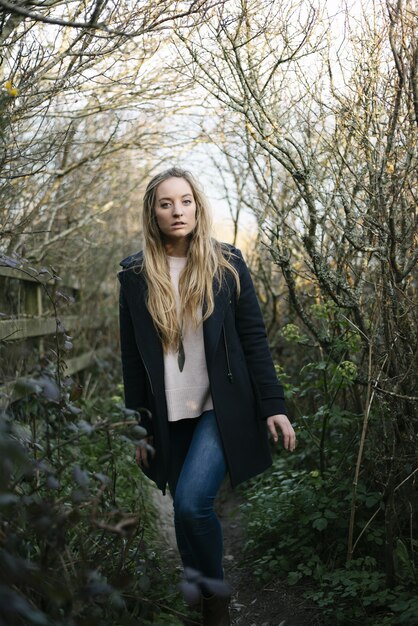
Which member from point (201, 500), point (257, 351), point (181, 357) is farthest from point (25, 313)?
point (201, 500)

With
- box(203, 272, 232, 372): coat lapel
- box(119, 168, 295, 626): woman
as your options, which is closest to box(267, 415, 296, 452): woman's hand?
box(119, 168, 295, 626): woman

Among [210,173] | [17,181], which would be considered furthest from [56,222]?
[17,181]

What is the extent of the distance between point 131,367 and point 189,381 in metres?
0.35

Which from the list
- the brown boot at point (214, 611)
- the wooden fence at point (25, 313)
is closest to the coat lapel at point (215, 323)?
the brown boot at point (214, 611)

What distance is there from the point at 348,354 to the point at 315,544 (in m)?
1.07

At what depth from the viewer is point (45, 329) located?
5.49 m

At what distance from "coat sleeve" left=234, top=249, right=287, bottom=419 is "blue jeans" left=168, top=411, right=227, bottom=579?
0.26m

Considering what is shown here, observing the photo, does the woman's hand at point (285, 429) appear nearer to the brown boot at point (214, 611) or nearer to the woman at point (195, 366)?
the woman at point (195, 366)

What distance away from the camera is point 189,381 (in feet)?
10.6

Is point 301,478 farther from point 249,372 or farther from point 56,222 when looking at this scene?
point 56,222

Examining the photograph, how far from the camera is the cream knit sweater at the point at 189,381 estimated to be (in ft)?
10.5

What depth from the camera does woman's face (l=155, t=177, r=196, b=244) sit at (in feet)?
11.1

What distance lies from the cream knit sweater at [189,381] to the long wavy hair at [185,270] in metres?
0.05

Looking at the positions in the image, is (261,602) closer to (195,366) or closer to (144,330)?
(195,366)
